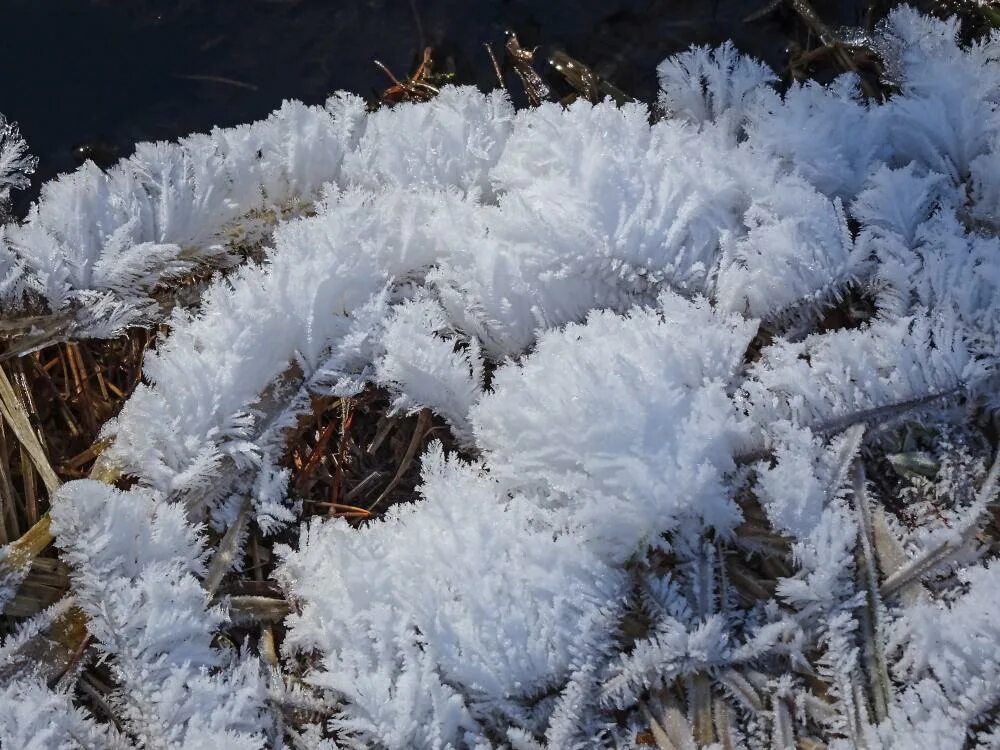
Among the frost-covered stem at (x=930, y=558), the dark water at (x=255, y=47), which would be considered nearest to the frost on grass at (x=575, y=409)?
the frost-covered stem at (x=930, y=558)

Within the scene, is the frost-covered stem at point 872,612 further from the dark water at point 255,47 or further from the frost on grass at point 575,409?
the dark water at point 255,47

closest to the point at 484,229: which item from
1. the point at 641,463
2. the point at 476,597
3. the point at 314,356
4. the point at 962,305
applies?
the point at 314,356

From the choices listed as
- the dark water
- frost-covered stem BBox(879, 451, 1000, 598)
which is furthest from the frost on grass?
the dark water

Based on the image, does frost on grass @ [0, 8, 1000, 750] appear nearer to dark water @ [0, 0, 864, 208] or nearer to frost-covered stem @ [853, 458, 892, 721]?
frost-covered stem @ [853, 458, 892, 721]

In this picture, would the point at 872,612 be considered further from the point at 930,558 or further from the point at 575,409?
the point at 575,409

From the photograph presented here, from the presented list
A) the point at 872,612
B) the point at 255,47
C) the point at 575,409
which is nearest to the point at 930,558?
the point at 872,612

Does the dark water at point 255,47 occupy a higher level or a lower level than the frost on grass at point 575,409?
higher
